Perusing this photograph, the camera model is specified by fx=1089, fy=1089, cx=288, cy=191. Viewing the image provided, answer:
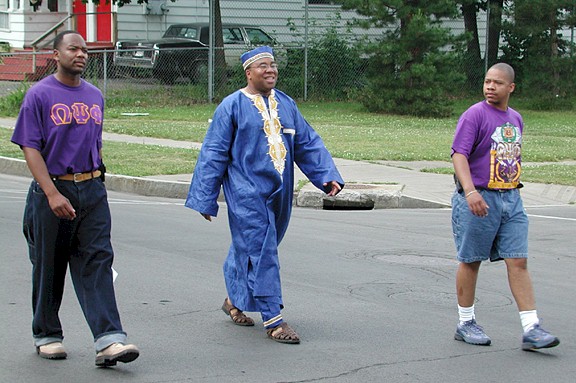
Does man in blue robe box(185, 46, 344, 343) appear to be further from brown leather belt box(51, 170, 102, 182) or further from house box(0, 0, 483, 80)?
house box(0, 0, 483, 80)

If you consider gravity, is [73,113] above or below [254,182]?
above

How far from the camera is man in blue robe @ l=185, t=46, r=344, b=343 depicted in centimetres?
Result: 646

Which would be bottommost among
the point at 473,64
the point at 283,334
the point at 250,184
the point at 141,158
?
the point at 141,158

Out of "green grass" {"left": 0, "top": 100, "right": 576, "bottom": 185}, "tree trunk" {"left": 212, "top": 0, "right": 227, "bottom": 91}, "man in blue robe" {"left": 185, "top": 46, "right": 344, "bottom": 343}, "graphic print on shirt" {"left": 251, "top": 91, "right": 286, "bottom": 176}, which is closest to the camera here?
"man in blue robe" {"left": 185, "top": 46, "right": 344, "bottom": 343}

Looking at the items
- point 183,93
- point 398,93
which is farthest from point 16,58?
point 398,93

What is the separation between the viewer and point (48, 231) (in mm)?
5703

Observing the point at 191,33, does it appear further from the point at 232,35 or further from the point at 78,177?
the point at 78,177

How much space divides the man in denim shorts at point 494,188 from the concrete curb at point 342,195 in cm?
664

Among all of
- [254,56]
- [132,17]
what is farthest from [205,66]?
[254,56]

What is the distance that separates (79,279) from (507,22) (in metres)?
25.5

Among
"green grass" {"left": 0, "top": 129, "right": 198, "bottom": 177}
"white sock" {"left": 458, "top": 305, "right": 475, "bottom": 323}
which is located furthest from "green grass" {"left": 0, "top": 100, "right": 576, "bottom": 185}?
"white sock" {"left": 458, "top": 305, "right": 475, "bottom": 323}

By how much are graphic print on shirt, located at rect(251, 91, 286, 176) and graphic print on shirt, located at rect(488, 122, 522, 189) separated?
1.25 metres

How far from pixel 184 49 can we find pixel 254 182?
21856 mm

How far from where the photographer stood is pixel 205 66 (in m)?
28.9
